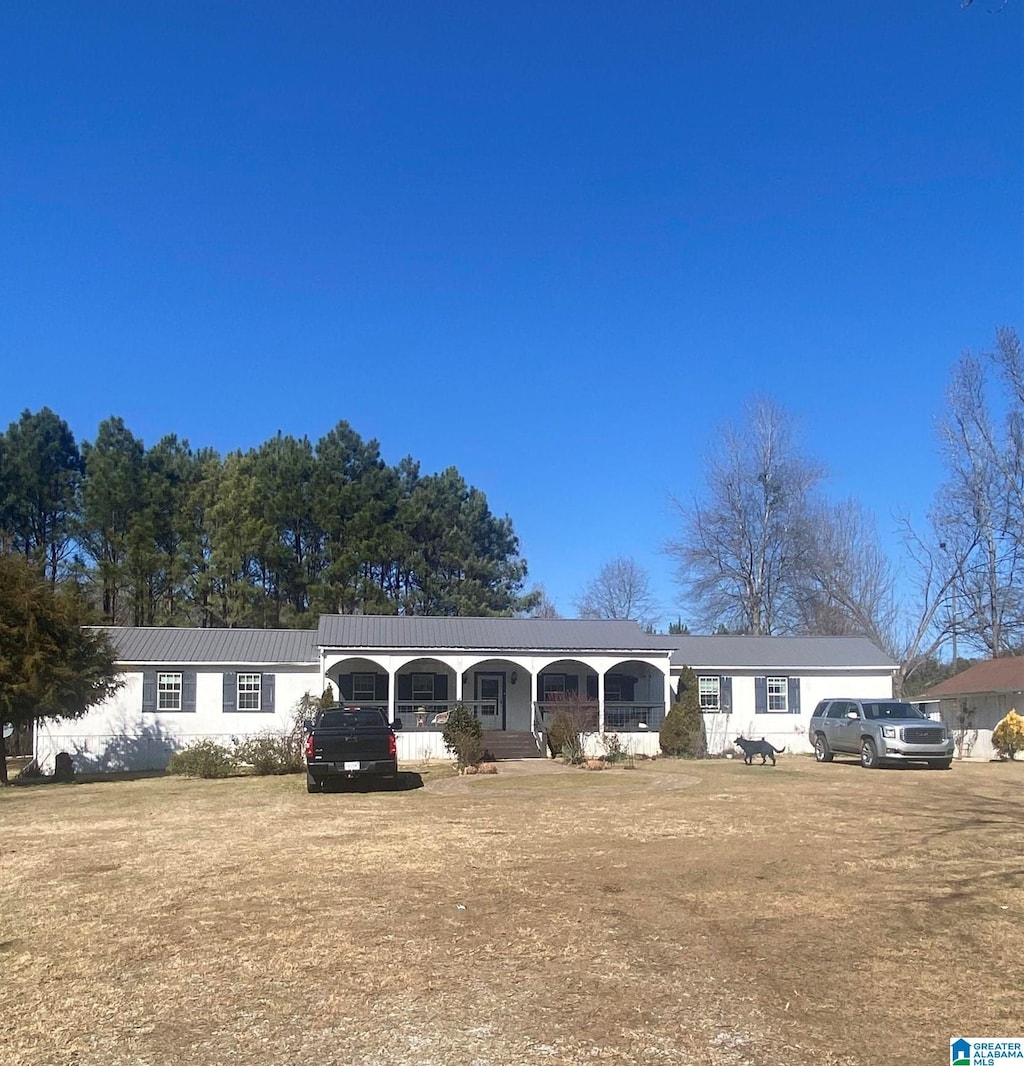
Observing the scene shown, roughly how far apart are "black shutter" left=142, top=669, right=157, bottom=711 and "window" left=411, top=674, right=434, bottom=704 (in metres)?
7.82

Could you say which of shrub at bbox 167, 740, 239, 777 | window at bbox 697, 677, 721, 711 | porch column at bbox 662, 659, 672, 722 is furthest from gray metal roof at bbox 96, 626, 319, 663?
window at bbox 697, 677, 721, 711

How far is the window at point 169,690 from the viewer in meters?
29.2

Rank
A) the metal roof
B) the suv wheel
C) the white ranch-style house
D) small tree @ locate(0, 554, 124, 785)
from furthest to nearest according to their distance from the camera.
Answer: the metal roof
the white ranch-style house
the suv wheel
small tree @ locate(0, 554, 124, 785)

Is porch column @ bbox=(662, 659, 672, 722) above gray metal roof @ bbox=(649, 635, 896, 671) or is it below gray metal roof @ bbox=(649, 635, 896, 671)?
below

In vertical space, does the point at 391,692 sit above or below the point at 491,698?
above

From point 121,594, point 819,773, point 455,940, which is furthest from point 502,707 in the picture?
point 455,940

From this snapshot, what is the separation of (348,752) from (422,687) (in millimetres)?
13200

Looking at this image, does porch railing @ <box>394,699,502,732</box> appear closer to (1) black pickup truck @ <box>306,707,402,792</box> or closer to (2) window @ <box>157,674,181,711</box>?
(2) window @ <box>157,674,181,711</box>

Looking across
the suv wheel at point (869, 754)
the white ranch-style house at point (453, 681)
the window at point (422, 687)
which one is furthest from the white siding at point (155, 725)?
the suv wheel at point (869, 754)

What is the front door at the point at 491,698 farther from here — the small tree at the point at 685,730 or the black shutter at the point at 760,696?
the black shutter at the point at 760,696

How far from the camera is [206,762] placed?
2303cm

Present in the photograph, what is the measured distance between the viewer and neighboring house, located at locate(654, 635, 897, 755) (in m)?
32.1

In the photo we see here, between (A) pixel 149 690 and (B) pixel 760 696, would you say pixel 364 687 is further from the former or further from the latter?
(B) pixel 760 696

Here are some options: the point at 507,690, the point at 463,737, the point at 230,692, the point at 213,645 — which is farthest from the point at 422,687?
the point at 463,737
